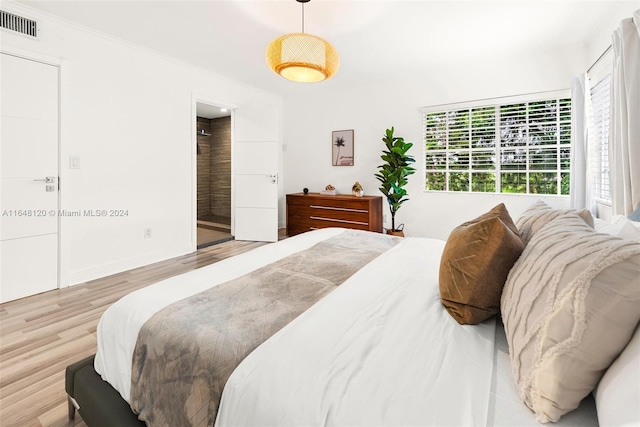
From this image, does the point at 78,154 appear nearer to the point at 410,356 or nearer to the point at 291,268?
the point at 291,268

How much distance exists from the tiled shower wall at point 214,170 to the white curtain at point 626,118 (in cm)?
637

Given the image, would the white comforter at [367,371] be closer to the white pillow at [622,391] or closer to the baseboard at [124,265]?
the white pillow at [622,391]

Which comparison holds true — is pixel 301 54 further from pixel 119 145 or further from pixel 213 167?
pixel 213 167

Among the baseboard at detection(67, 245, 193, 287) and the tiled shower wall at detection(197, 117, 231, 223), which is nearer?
the baseboard at detection(67, 245, 193, 287)

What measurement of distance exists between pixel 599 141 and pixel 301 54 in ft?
10.0

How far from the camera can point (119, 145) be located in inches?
139

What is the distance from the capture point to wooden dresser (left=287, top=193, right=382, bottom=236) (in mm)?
4641

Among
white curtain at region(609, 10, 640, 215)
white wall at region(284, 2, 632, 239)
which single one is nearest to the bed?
white curtain at region(609, 10, 640, 215)

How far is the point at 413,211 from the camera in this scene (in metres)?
4.75

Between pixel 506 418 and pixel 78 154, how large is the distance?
3.98 metres

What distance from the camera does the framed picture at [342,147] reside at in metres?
5.24

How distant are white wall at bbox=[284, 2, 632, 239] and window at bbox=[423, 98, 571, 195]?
146 millimetres

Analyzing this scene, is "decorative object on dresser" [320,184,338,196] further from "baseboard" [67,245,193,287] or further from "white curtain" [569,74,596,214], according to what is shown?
"white curtain" [569,74,596,214]

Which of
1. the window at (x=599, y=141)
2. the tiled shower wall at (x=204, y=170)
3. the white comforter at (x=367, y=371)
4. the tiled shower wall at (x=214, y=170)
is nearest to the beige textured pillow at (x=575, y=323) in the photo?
the white comforter at (x=367, y=371)
